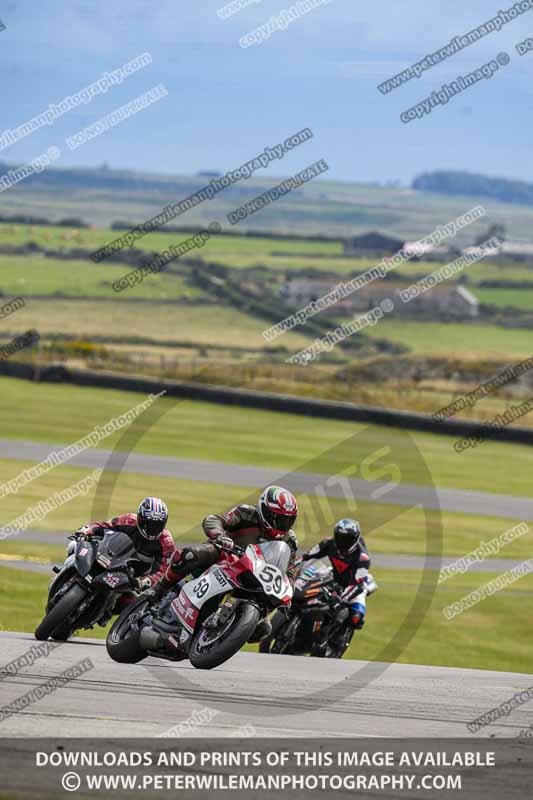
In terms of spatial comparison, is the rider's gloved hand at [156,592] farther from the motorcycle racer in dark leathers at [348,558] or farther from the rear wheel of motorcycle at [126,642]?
the motorcycle racer in dark leathers at [348,558]

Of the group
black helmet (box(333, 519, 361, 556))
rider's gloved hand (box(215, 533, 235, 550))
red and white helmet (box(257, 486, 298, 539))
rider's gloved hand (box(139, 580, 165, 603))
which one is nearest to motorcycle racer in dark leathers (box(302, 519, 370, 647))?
black helmet (box(333, 519, 361, 556))

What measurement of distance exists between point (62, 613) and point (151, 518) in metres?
1.13

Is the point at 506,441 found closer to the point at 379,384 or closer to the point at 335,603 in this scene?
the point at 379,384

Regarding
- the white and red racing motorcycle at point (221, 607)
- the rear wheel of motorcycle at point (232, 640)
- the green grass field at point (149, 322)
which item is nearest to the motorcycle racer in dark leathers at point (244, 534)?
the white and red racing motorcycle at point (221, 607)

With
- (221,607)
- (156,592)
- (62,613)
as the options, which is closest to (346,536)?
(62,613)

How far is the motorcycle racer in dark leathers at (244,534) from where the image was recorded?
9781mm

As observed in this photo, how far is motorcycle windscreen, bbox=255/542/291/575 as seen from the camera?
9.67 meters

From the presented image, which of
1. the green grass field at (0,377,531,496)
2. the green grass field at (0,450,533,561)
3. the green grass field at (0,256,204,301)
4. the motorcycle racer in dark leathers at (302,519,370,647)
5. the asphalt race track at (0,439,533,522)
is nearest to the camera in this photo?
the motorcycle racer in dark leathers at (302,519,370,647)

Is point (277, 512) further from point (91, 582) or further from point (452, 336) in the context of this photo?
point (452, 336)

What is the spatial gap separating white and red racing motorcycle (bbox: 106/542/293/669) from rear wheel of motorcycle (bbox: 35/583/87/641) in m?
1.20

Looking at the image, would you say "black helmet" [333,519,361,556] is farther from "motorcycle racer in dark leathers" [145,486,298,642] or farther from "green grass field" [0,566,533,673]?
"motorcycle racer in dark leathers" [145,486,298,642]

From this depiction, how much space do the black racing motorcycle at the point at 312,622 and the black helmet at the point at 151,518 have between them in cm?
300

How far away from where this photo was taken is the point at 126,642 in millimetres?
10305

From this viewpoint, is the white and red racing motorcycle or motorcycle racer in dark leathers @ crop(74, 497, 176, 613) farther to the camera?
motorcycle racer in dark leathers @ crop(74, 497, 176, 613)
